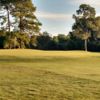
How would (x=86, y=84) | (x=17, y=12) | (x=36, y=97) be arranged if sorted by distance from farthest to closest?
(x=17, y=12), (x=86, y=84), (x=36, y=97)

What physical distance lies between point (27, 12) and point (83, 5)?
2467 centimetres

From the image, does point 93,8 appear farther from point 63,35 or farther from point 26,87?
point 26,87

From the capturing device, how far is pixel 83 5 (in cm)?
8125

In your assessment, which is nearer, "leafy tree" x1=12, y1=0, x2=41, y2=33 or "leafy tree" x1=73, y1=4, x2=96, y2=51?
"leafy tree" x1=12, y1=0, x2=41, y2=33

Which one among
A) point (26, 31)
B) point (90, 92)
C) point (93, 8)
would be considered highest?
point (93, 8)

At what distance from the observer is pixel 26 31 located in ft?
200

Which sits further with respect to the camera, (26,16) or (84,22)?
(84,22)

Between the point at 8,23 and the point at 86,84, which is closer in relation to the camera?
the point at 86,84

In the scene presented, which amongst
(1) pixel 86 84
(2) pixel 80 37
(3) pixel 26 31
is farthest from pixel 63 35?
(1) pixel 86 84

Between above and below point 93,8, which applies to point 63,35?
below

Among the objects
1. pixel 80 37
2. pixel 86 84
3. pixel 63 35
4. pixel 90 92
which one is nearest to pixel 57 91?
pixel 90 92

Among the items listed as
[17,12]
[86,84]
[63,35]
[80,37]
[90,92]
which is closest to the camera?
[90,92]

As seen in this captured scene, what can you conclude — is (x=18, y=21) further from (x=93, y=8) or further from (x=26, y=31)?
(x=93, y=8)

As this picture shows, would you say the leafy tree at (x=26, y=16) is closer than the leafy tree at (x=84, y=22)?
Yes
